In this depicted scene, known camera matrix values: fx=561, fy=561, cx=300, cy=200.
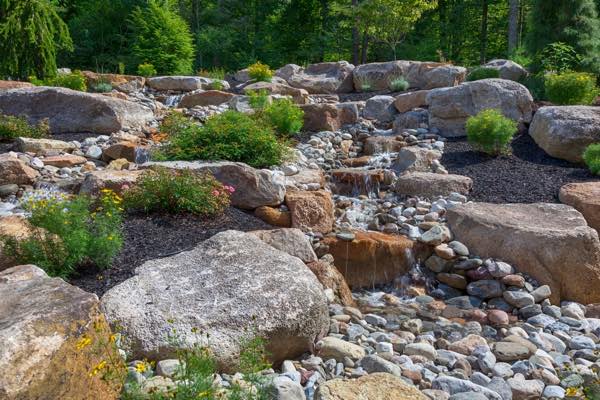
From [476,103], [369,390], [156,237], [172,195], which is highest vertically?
[476,103]

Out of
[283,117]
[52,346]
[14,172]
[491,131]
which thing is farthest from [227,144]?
[52,346]

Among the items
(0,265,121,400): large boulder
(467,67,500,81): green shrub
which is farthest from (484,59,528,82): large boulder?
(0,265,121,400): large boulder

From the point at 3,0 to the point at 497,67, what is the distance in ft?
35.6

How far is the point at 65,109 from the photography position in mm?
9133

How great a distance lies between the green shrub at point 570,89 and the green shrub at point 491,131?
1.98 m

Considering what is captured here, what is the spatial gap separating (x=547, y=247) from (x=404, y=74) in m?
8.66

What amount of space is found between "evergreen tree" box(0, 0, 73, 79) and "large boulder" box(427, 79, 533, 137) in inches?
333

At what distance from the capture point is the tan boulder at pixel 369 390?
117 inches

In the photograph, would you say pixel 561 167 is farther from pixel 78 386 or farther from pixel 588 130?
pixel 78 386

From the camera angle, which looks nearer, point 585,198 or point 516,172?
point 585,198

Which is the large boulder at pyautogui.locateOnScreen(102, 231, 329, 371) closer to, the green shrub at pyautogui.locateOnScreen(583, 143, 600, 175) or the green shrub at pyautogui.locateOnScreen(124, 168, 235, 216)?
the green shrub at pyautogui.locateOnScreen(124, 168, 235, 216)

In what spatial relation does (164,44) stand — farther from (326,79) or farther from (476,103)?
(476,103)

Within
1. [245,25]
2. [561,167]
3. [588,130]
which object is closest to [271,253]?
[561,167]

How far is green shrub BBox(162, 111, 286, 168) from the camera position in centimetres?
685
